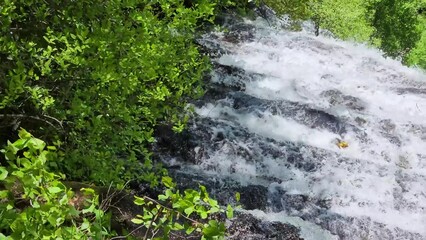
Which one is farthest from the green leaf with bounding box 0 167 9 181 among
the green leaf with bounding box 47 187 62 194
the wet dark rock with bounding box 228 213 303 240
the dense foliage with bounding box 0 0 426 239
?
the wet dark rock with bounding box 228 213 303 240

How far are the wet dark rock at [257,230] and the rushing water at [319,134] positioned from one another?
0.24m

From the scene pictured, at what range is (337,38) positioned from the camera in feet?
51.2

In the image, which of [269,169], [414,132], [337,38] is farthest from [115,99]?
[337,38]

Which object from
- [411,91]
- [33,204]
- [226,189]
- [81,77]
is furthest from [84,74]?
[411,91]

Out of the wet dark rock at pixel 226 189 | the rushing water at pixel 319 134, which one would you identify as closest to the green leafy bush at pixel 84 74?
the wet dark rock at pixel 226 189

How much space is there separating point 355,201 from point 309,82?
4364 millimetres

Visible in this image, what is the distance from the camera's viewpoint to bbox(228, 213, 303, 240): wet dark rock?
7.28 metres

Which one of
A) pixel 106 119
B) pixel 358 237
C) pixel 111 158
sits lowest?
pixel 358 237

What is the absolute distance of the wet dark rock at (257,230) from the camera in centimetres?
728

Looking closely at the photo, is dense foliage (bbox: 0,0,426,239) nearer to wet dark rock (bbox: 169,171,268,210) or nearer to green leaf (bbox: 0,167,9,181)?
green leaf (bbox: 0,167,9,181)

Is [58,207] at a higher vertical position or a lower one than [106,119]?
higher

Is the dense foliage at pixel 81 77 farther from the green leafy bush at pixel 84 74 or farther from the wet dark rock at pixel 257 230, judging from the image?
the wet dark rock at pixel 257 230

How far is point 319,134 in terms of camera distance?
34.0ft

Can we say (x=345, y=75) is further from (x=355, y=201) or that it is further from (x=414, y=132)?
(x=355, y=201)
